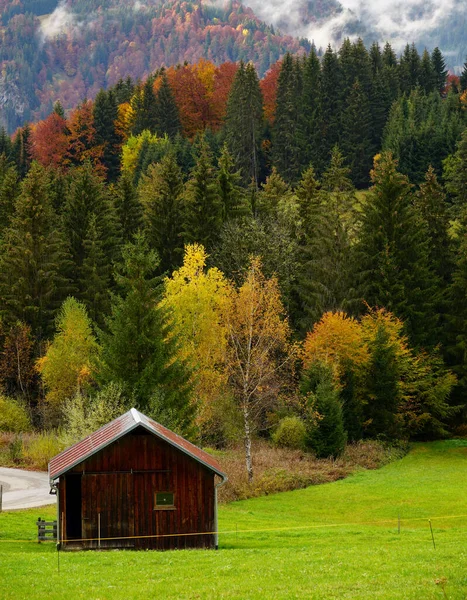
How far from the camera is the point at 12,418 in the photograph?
59.0 m

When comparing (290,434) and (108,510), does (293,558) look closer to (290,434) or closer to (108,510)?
(108,510)

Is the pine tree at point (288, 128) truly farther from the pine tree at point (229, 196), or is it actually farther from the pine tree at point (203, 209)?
the pine tree at point (203, 209)

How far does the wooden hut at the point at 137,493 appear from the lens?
2983 centimetres

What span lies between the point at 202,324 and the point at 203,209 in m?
22.4

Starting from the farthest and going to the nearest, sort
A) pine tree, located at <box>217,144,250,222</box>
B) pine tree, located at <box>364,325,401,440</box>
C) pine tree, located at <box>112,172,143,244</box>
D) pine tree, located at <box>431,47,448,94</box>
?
pine tree, located at <box>431,47,448,94</box>, pine tree, located at <box>112,172,143,244</box>, pine tree, located at <box>217,144,250,222</box>, pine tree, located at <box>364,325,401,440</box>

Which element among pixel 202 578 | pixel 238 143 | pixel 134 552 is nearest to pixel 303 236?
pixel 238 143

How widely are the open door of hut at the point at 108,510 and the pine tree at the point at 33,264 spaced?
3940cm

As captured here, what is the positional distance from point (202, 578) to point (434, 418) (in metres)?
46.4

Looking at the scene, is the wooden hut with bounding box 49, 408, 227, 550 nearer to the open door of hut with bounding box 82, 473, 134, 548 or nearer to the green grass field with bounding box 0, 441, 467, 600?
the open door of hut with bounding box 82, 473, 134, 548

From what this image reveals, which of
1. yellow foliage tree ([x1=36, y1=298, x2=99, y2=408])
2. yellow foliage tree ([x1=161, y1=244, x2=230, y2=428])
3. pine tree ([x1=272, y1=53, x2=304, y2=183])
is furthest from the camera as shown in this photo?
pine tree ([x1=272, y1=53, x2=304, y2=183])

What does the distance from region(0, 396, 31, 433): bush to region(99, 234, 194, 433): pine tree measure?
1402 cm

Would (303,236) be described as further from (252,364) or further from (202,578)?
(202,578)

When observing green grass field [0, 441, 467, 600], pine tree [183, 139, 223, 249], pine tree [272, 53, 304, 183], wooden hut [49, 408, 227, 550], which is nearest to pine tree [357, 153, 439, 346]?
pine tree [183, 139, 223, 249]

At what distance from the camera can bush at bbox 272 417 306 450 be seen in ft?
177
